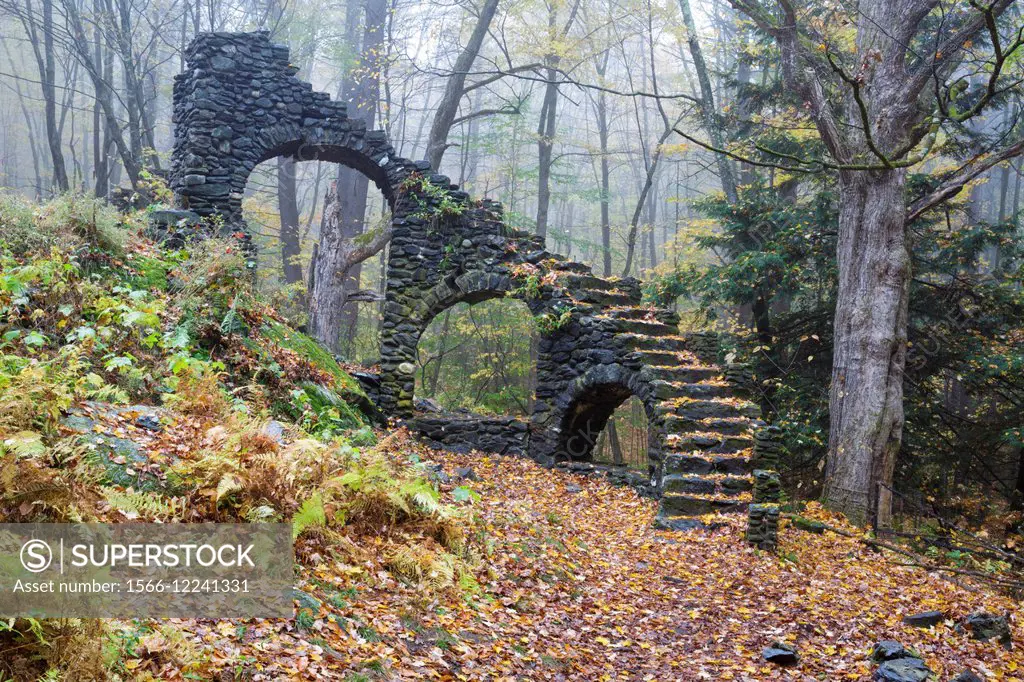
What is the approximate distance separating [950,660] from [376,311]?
20613 millimetres

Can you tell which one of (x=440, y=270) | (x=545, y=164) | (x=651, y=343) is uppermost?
(x=545, y=164)

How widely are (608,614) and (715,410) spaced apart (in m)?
5.07

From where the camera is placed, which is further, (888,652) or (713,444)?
(713,444)

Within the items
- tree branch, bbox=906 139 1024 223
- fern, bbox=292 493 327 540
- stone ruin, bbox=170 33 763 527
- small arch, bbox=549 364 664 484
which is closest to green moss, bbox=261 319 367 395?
stone ruin, bbox=170 33 763 527

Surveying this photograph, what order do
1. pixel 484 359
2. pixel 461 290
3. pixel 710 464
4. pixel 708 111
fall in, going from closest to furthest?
1. pixel 710 464
2. pixel 461 290
3. pixel 708 111
4. pixel 484 359

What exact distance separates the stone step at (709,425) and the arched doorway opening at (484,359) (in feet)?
30.6

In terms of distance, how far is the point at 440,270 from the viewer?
44.9ft

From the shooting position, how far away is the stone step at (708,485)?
30.0 ft

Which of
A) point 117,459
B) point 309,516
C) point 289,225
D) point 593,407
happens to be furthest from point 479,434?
point 289,225

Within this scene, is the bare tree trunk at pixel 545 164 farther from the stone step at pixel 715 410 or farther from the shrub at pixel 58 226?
the shrub at pixel 58 226

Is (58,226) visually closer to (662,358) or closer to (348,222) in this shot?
(662,358)

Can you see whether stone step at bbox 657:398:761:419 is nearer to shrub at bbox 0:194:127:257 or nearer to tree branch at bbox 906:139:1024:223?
tree branch at bbox 906:139:1024:223

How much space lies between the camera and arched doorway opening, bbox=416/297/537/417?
Result: 786 inches

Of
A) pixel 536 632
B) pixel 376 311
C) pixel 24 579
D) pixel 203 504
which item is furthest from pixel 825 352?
pixel 376 311
